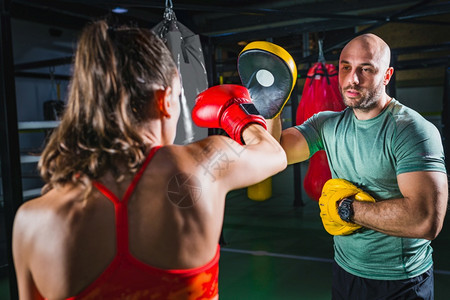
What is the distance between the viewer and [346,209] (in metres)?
1.67

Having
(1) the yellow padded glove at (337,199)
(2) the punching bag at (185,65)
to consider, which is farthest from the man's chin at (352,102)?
(2) the punching bag at (185,65)

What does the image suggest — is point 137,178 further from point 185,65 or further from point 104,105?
point 185,65

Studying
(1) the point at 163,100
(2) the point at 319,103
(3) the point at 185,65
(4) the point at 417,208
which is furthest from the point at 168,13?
(2) the point at 319,103

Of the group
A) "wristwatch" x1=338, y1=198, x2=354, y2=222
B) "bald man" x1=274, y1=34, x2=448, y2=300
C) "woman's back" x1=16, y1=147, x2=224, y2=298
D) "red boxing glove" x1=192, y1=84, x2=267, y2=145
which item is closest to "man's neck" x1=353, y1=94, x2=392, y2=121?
"bald man" x1=274, y1=34, x2=448, y2=300

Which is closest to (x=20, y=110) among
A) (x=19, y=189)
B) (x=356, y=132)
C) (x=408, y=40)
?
(x=19, y=189)

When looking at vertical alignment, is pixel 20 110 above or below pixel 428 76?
below

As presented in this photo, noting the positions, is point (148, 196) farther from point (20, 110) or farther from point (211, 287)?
point (20, 110)

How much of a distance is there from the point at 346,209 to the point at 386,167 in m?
0.26

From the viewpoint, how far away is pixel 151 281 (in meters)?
0.86

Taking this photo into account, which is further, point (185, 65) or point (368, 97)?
point (185, 65)

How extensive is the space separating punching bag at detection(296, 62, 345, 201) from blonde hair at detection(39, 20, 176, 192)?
2379 mm

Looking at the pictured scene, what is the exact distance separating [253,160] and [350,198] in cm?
85

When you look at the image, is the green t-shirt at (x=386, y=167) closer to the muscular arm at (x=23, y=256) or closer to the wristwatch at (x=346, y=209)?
the wristwatch at (x=346, y=209)

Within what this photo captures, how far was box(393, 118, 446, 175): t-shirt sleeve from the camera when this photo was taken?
1.54 metres
